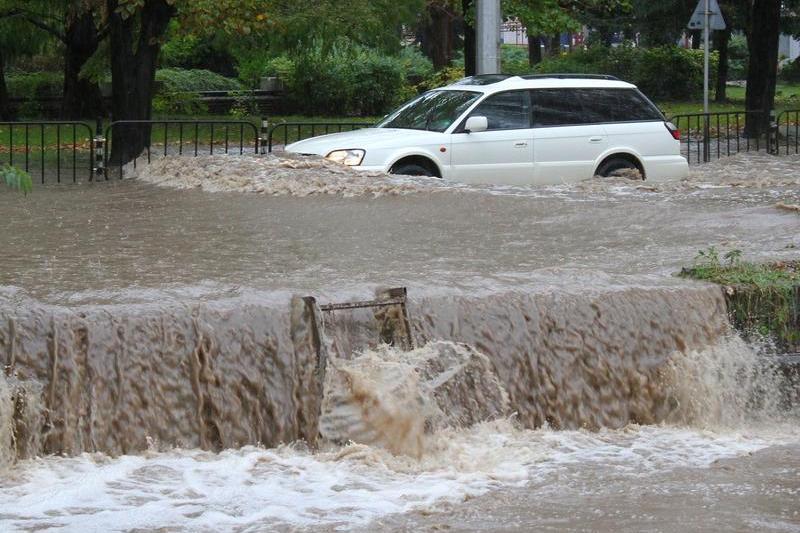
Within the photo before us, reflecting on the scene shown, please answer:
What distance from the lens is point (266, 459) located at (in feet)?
24.6

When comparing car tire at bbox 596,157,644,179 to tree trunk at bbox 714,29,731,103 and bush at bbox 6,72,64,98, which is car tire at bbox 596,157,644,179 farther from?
tree trunk at bbox 714,29,731,103

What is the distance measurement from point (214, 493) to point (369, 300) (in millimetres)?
1970

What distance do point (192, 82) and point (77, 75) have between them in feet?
20.3

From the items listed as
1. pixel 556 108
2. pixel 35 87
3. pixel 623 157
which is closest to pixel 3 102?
pixel 35 87

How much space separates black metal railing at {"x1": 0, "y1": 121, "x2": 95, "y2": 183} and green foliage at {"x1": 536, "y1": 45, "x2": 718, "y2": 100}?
737 inches

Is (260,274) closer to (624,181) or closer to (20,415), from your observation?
(20,415)

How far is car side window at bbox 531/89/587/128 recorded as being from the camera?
1521 centimetres

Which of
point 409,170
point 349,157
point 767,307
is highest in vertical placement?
point 349,157

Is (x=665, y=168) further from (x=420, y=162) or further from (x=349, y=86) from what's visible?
(x=349, y=86)

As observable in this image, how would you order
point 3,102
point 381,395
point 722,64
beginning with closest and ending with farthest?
point 381,395, point 3,102, point 722,64

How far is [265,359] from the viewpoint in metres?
7.95

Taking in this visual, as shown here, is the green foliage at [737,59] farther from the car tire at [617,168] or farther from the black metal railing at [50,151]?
the car tire at [617,168]

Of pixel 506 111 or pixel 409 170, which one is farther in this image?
pixel 506 111

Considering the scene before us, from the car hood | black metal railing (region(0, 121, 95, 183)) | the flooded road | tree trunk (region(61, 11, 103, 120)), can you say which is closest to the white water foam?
the flooded road
